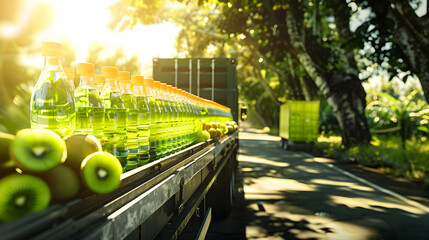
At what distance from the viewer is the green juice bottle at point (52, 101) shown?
A: 2029 millimetres

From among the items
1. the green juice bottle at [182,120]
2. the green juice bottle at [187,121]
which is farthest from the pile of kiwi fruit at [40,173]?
the green juice bottle at [187,121]

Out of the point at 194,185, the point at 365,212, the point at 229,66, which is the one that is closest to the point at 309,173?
the point at 229,66

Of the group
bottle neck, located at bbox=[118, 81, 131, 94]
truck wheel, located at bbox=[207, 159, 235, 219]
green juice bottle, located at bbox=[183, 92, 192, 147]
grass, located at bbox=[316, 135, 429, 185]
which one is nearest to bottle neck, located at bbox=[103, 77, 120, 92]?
A: bottle neck, located at bbox=[118, 81, 131, 94]

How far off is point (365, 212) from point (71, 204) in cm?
763

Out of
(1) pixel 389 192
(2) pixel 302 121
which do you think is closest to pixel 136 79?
(1) pixel 389 192

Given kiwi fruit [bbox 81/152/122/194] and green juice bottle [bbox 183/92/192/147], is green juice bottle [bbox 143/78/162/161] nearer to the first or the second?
green juice bottle [bbox 183/92/192/147]

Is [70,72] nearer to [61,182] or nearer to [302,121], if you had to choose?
[61,182]

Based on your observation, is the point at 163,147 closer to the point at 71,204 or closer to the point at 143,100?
the point at 143,100

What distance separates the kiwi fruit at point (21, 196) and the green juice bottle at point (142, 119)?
1.37m

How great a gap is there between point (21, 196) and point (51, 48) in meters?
0.77

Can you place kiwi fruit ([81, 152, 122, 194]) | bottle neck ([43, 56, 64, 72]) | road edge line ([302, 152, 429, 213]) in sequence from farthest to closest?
road edge line ([302, 152, 429, 213])
bottle neck ([43, 56, 64, 72])
kiwi fruit ([81, 152, 122, 194])

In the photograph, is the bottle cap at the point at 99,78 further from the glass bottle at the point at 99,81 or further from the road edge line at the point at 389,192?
the road edge line at the point at 389,192

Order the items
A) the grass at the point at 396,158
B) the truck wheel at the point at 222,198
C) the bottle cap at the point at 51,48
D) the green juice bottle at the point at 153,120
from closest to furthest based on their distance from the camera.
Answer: the bottle cap at the point at 51,48 → the green juice bottle at the point at 153,120 → the truck wheel at the point at 222,198 → the grass at the point at 396,158

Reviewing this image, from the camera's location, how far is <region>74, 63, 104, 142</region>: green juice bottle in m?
2.15
